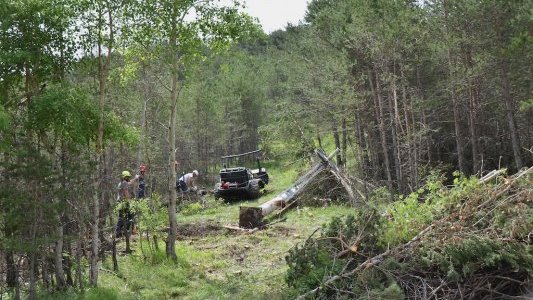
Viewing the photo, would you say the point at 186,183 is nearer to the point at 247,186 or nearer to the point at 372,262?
the point at 247,186

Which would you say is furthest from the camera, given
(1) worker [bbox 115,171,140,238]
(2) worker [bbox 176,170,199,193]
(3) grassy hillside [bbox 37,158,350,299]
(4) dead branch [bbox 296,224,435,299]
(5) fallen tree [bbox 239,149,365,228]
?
(2) worker [bbox 176,170,199,193]

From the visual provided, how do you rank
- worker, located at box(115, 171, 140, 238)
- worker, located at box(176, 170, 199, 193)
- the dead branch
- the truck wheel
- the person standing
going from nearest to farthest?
1. the dead branch
2. the person standing
3. worker, located at box(115, 171, 140, 238)
4. worker, located at box(176, 170, 199, 193)
5. the truck wheel

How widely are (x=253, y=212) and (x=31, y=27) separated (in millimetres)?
9291

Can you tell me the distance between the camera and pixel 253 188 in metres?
22.0

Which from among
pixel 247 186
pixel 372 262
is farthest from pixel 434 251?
pixel 247 186

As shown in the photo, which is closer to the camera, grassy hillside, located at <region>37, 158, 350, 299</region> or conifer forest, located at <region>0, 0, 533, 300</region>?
conifer forest, located at <region>0, 0, 533, 300</region>

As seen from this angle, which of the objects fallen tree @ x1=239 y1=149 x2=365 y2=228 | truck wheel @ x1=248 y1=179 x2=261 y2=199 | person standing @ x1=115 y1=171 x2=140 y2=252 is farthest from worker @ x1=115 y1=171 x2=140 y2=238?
truck wheel @ x1=248 y1=179 x2=261 y2=199

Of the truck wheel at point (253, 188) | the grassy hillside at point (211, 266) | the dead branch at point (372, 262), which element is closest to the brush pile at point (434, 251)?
the dead branch at point (372, 262)

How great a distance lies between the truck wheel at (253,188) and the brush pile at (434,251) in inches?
525

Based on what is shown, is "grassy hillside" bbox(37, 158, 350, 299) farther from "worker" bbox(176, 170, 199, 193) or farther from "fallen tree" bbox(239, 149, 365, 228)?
"worker" bbox(176, 170, 199, 193)

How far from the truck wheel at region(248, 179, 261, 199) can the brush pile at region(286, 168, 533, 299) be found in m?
13.3

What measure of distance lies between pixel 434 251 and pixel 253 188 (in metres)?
15.0

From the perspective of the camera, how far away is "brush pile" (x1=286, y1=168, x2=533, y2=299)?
7.18m

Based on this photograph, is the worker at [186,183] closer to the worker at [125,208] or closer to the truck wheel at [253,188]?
the truck wheel at [253,188]
